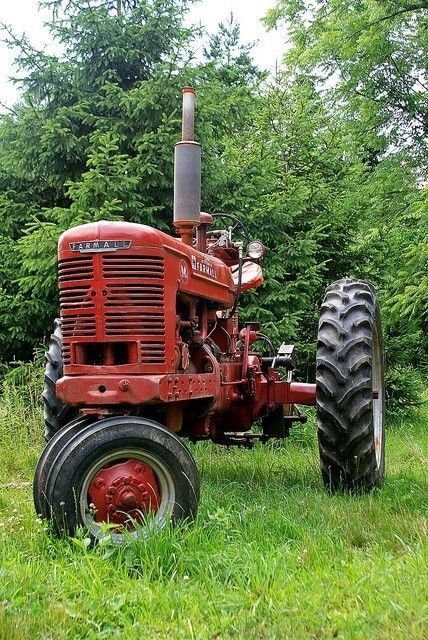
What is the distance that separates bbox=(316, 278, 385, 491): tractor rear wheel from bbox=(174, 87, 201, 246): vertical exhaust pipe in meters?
1.15

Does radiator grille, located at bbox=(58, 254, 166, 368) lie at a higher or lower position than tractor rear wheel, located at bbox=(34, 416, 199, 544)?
higher

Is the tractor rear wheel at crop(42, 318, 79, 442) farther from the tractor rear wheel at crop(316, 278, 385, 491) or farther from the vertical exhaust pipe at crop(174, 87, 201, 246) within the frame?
the tractor rear wheel at crop(316, 278, 385, 491)

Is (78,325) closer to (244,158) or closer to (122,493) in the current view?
(122,493)

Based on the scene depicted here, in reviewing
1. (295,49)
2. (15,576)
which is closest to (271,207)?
(295,49)

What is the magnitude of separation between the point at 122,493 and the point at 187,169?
1856mm

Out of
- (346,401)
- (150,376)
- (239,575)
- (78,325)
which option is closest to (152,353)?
(150,376)

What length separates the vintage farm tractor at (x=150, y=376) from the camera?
3.23 metres

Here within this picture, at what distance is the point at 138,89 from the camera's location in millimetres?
7855

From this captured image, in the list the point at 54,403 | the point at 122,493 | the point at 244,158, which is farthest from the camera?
the point at 244,158

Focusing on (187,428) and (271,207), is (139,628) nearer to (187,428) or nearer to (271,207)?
(187,428)

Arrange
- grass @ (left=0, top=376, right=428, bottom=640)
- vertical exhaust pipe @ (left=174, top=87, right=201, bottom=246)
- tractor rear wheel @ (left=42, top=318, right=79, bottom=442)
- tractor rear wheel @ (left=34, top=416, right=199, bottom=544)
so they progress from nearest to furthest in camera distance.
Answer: grass @ (left=0, top=376, right=428, bottom=640), tractor rear wheel @ (left=34, top=416, right=199, bottom=544), vertical exhaust pipe @ (left=174, top=87, right=201, bottom=246), tractor rear wheel @ (left=42, top=318, right=79, bottom=442)

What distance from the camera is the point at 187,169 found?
4090mm

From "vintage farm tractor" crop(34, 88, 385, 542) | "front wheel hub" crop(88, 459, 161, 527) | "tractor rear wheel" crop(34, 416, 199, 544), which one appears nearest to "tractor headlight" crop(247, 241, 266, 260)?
"vintage farm tractor" crop(34, 88, 385, 542)

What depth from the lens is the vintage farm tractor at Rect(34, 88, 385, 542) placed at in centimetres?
323
